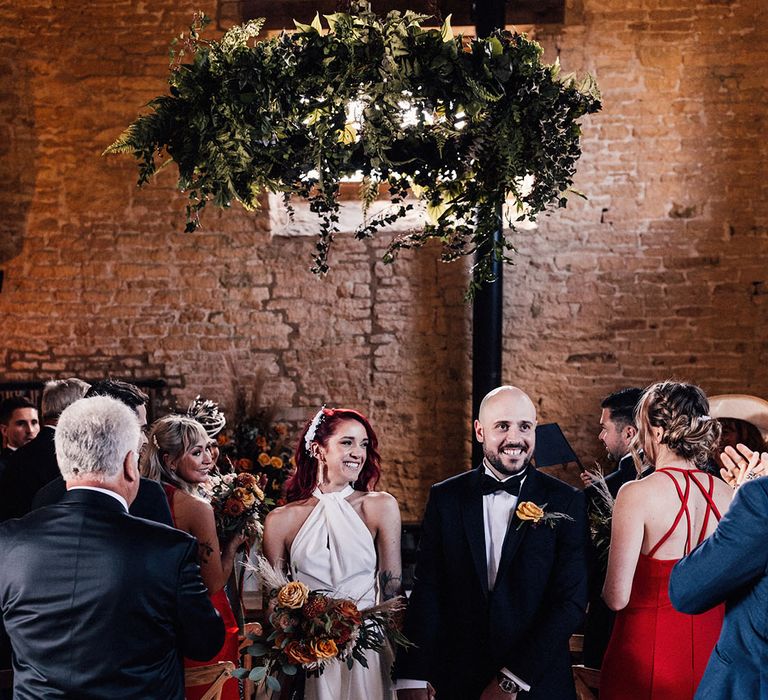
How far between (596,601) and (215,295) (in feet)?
14.4

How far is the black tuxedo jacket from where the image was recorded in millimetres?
2660

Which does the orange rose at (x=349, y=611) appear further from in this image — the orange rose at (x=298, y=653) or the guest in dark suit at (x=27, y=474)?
the guest in dark suit at (x=27, y=474)

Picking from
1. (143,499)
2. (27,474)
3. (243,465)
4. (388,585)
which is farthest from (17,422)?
(388,585)

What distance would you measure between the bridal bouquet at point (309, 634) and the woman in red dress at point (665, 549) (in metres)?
0.82

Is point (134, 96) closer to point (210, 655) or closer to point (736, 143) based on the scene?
point (736, 143)

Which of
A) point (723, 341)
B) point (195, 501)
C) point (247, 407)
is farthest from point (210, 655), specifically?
point (723, 341)

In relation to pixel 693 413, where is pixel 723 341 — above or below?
above

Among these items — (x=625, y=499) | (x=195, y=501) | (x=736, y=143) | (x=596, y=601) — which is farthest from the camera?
(x=736, y=143)

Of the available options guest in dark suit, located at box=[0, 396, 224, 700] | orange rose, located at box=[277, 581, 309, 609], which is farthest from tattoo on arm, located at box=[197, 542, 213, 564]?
guest in dark suit, located at box=[0, 396, 224, 700]

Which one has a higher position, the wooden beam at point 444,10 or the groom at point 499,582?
the wooden beam at point 444,10

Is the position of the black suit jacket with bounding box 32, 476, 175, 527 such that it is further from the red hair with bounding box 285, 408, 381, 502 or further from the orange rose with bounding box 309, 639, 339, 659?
the orange rose with bounding box 309, 639, 339, 659

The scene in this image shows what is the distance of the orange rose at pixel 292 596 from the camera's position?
98.1 inches

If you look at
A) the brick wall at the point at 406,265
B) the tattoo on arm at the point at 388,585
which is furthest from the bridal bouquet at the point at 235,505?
the brick wall at the point at 406,265

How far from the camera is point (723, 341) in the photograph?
6301mm
